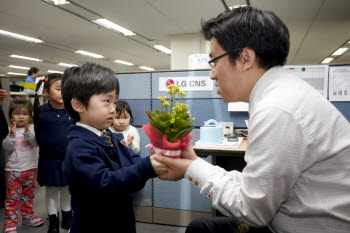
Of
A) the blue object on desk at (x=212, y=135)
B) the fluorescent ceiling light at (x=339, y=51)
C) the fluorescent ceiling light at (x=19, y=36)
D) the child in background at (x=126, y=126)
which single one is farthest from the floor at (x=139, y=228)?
the fluorescent ceiling light at (x=339, y=51)

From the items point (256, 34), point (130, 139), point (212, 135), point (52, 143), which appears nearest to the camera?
point (256, 34)

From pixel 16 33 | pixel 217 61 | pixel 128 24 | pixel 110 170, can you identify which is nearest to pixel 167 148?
pixel 110 170

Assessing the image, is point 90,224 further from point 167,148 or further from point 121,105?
point 121,105

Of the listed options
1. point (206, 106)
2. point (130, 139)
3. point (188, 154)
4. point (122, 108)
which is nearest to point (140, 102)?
point (122, 108)

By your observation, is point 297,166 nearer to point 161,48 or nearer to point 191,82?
point 191,82

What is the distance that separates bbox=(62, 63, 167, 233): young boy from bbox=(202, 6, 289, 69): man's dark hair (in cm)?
50

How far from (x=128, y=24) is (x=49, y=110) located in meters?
4.25

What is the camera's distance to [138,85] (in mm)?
2584

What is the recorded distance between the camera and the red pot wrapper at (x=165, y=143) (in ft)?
3.12

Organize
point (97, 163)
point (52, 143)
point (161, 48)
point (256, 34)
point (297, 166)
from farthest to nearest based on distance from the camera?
point (161, 48), point (52, 143), point (97, 163), point (256, 34), point (297, 166)

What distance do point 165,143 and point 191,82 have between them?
155cm

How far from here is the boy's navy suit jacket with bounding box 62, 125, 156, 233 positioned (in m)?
0.93

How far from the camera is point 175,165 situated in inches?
38.0

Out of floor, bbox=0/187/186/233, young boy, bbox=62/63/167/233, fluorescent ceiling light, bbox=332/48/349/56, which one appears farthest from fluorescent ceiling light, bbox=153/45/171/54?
young boy, bbox=62/63/167/233
